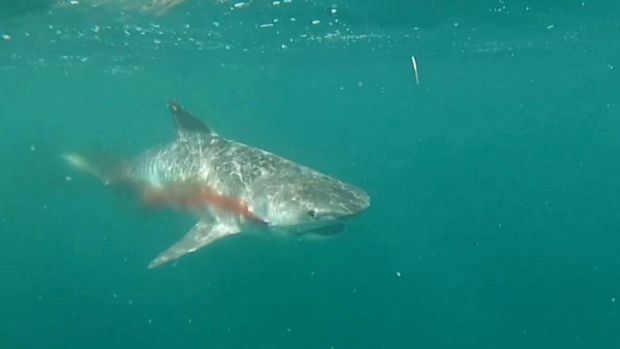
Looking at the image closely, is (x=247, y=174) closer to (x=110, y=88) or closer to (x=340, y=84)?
(x=110, y=88)

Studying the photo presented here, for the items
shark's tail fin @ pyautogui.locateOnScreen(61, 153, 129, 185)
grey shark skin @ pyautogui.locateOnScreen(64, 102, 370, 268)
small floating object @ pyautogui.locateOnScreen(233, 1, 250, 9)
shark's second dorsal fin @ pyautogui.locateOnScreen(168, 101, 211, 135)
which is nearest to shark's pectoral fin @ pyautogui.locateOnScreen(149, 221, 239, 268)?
grey shark skin @ pyautogui.locateOnScreen(64, 102, 370, 268)

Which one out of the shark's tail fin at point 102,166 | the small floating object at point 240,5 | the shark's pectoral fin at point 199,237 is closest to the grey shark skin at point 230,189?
the shark's pectoral fin at point 199,237

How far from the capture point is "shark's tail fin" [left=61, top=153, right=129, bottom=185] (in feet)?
48.6

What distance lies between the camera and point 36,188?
45594 millimetres

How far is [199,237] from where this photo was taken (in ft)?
35.2

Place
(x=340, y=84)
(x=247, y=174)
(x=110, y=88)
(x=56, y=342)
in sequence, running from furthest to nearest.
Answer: (x=340, y=84), (x=110, y=88), (x=56, y=342), (x=247, y=174)

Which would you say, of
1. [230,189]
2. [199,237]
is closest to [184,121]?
[230,189]

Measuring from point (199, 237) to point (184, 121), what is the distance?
2.74 meters

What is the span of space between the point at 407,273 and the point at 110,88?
47.6 meters

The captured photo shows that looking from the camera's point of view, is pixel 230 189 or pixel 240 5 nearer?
pixel 230 189

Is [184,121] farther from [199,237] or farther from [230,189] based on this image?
[199,237]

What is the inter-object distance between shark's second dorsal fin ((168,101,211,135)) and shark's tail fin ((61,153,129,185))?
9.76 ft

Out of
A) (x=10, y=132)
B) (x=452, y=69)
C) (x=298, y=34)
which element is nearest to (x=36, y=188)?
(x=298, y=34)

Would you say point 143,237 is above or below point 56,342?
below
